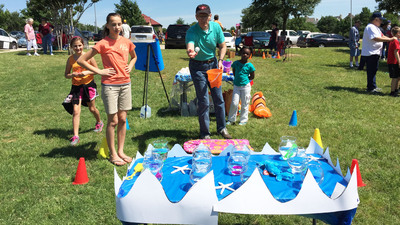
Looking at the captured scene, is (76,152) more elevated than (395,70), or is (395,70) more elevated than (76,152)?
(395,70)

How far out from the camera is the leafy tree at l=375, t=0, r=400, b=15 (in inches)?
745

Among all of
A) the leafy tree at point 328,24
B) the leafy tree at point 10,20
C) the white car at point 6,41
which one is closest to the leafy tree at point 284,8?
the white car at point 6,41

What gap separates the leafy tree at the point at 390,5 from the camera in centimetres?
1892

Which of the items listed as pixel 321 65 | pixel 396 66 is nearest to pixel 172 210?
pixel 396 66

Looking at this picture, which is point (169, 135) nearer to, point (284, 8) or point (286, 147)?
point (286, 147)

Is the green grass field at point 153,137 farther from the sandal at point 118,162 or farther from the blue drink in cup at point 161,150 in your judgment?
the blue drink in cup at point 161,150

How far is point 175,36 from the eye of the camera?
74.7ft

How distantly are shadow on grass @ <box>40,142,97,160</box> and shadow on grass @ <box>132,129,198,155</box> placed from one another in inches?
29.4

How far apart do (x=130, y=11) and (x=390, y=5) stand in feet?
143

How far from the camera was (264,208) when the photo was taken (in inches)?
77.1

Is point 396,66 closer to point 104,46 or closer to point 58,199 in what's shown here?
point 104,46

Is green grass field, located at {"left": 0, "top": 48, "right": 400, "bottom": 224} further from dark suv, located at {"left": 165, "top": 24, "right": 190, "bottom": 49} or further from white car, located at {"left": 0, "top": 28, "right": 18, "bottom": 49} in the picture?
dark suv, located at {"left": 165, "top": 24, "right": 190, "bottom": 49}

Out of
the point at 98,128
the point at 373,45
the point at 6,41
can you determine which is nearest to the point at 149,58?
the point at 98,128

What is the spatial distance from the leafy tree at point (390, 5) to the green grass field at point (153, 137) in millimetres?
11608
